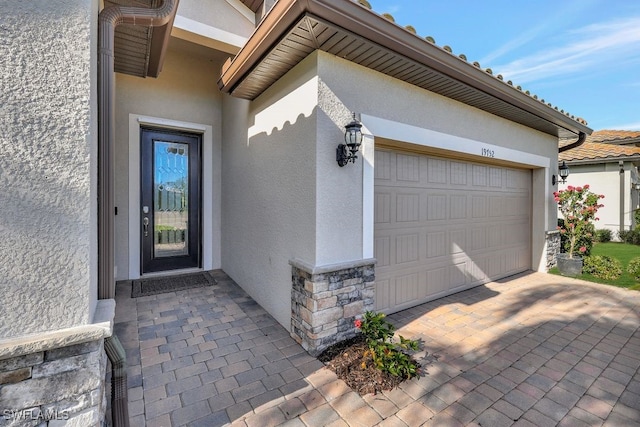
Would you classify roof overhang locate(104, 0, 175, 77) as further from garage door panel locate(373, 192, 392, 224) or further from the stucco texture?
garage door panel locate(373, 192, 392, 224)

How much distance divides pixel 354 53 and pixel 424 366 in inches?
136

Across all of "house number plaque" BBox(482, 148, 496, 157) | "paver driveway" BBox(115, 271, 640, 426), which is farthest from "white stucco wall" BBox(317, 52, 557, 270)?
"paver driveway" BBox(115, 271, 640, 426)

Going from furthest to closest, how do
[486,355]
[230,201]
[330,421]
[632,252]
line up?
[632,252] < [230,201] < [486,355] < [330,421]

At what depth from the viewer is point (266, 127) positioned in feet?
13.7

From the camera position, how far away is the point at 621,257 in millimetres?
8328

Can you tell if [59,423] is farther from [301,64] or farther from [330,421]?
[301,64]

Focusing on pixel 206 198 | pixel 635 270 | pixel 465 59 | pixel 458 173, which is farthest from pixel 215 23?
pixel 635 270

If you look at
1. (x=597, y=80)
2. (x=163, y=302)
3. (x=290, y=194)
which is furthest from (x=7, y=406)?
(x=597, y=80)

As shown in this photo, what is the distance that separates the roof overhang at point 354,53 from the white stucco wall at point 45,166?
63.7 inches

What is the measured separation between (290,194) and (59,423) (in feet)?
8.76

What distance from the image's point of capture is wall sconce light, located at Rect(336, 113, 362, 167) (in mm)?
3092

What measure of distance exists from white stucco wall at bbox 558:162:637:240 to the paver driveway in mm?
9580

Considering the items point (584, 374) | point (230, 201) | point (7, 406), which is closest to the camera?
point (7, 406)

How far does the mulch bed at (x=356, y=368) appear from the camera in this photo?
2.62 meters
